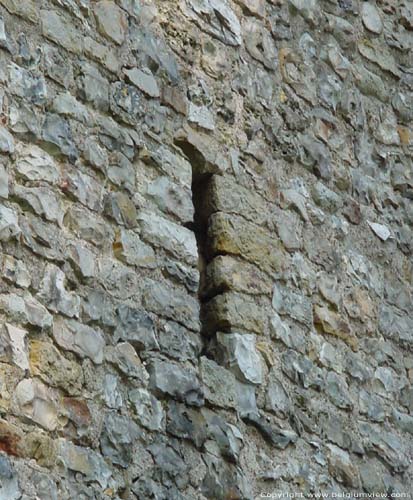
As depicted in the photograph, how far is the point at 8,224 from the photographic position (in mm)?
3885

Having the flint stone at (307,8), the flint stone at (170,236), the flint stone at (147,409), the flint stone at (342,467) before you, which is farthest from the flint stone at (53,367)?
the flint stone at (307,8)

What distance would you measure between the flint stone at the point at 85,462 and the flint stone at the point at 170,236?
0.78 m

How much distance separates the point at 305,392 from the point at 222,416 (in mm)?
504

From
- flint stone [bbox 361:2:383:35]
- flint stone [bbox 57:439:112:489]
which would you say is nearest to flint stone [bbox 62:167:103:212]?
flint stone [bbox 57:439:112:489]

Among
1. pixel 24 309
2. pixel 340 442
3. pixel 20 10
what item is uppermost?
pixel 20 10

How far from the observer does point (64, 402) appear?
387 centimetres

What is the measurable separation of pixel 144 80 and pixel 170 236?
540 mm

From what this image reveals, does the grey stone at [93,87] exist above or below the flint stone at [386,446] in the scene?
above

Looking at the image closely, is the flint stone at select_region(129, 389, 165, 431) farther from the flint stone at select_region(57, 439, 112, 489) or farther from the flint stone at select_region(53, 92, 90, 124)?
the flint stone at select_region(53, 92, 90, 124)

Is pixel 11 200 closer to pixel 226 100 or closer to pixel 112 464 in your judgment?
pixel 112 464

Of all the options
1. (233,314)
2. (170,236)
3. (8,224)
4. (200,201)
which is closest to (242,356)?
(233,314)

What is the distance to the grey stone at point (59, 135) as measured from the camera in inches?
163

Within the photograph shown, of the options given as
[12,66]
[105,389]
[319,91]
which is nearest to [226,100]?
[319,91]

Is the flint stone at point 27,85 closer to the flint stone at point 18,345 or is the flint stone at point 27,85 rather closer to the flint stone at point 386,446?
the flint stone at point 18,345
